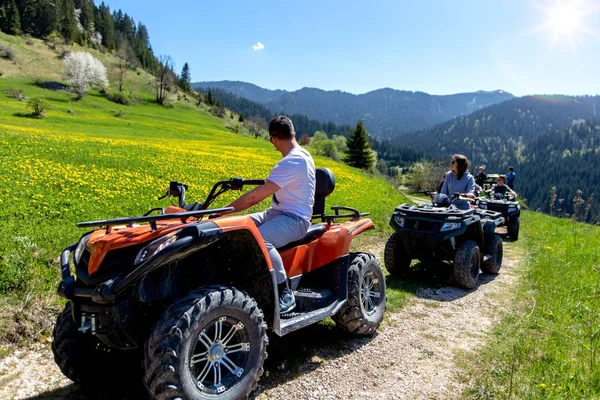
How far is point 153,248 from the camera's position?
2.76 metres

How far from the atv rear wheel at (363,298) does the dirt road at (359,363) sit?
20 cm

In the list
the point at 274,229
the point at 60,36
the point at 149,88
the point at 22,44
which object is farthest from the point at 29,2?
the point at 274,229

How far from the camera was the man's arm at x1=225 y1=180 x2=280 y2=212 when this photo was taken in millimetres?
3646

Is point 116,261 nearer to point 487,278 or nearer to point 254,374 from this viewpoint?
point 254,374

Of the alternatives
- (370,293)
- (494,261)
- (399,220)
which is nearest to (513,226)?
(494,261)

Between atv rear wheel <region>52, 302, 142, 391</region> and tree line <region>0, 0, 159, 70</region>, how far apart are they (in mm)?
110571

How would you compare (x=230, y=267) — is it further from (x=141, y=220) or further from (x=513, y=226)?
(x=513, y=226)

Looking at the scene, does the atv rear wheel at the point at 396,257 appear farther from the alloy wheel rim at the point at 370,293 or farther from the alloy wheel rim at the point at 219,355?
the alloy wheel rim at the point at 219,355

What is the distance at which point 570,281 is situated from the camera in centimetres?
689

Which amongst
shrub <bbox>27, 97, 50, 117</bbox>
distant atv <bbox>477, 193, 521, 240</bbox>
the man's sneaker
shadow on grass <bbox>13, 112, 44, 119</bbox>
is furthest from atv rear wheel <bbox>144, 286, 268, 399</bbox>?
shrub <bbox>27, 97, 50, 117</bbox>

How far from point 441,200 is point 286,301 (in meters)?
4.81

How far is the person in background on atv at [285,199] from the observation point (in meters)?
3.73

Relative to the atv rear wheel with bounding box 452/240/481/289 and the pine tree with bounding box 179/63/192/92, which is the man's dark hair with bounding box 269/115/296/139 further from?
the pine tree with bounding box 179/63/192/92

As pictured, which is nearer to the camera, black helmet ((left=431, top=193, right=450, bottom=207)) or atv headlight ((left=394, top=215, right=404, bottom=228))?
atv headlight ((left=394, top=215, right=404, bottom=228))
